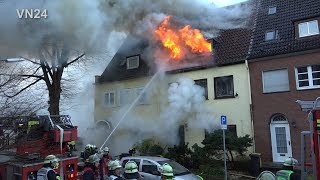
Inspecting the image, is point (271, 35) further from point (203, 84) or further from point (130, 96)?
point (130, 96)

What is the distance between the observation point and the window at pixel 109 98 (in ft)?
78.9

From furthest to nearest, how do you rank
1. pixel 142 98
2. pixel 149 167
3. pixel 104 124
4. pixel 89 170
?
pixel 104 124 < pixel 142 98 < pixel 149 167 < pixel 89 170

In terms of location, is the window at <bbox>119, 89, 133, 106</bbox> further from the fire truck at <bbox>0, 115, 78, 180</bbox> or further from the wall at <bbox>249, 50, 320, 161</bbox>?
the fire truck at <bbox>0, 115, 78, 180</bbox>

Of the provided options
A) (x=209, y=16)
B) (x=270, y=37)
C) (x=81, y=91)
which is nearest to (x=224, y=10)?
(x=209, y=16)

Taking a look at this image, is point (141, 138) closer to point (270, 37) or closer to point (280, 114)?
point (280, 114)

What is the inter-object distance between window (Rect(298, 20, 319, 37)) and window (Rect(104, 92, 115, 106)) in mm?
12859

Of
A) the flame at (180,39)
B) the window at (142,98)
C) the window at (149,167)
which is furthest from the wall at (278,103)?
the window at (149,167)

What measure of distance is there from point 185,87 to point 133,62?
679cm

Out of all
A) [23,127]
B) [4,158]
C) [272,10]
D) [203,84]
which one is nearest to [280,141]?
[203,84]

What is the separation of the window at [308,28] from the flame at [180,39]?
523 cm

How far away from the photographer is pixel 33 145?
33.9ft

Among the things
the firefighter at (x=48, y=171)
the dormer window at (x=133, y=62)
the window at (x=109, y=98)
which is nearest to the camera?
the firefighter at (x=48, y=171)

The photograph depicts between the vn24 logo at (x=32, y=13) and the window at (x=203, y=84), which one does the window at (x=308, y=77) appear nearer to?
the window at (x=203, y=84)

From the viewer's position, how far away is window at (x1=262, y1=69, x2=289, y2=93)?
669 inches
